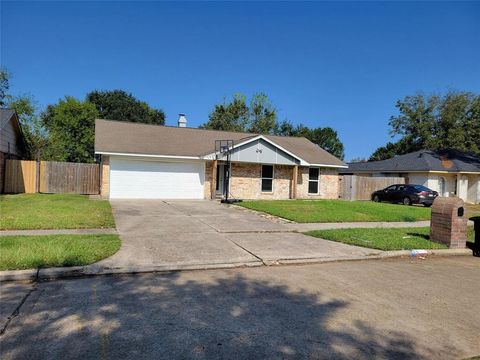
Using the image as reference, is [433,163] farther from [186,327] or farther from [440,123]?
[186,327]

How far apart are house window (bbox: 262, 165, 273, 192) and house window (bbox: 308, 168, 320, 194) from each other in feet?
10.1

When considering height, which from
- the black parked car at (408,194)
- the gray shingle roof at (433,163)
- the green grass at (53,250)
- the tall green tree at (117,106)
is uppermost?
the tall green tree at (117,106)

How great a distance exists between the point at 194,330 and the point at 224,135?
79.9 feet

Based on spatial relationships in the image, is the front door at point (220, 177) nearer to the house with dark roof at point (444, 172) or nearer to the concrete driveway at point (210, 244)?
the concrete driveway at point (210, 244)

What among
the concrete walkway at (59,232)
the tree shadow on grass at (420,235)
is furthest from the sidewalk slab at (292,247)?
the concrete walkway at (59,232)

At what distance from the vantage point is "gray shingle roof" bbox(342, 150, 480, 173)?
30641 mm

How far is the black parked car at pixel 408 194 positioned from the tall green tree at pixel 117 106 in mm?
34884

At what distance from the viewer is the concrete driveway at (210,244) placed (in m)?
7.21

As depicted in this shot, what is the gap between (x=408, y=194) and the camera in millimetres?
25156

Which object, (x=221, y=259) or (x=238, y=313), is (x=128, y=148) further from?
(x=238, y=313)

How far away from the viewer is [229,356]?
3.54 meters

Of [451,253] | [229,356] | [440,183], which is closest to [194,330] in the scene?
[229,356]

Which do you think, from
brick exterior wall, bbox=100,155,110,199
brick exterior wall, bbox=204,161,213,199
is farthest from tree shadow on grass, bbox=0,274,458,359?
brick exterior wall, bbox=204,161,213,199

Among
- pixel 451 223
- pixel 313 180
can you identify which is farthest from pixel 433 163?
pixel 451 223
